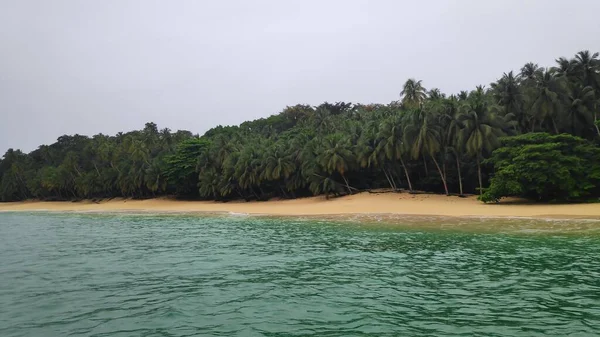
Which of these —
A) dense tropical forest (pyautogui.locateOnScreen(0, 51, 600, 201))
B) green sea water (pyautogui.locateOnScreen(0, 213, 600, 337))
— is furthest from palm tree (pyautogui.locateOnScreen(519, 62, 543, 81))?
green sea water (pyautogui.locateOnScreen(0, 213, 600, 337))

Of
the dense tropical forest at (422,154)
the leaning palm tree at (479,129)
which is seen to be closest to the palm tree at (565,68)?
the dense tropical forest at (422,154)

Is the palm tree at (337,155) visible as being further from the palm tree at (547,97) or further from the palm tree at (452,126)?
the palm tree at (547,97)

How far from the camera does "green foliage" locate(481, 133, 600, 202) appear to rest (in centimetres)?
4172

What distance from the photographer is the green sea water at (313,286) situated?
10836mm

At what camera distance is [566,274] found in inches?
617

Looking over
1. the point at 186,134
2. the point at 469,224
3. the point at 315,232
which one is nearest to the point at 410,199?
the point at 469,224

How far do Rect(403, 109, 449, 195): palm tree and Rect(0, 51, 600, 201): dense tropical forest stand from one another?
0.12 meters

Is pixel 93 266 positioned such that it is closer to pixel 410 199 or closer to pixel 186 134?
pixel 410 199

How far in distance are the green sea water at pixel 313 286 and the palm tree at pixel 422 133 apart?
2641 cm

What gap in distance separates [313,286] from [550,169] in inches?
1393

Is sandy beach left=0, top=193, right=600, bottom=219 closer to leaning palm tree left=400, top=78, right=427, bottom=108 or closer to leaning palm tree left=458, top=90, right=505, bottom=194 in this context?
leaning palm tree left=458, top=90, right=505, bottom=194

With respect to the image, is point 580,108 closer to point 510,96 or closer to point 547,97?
point 547,97

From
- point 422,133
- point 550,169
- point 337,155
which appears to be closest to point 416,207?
point 422,133

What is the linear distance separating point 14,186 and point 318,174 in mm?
93840
